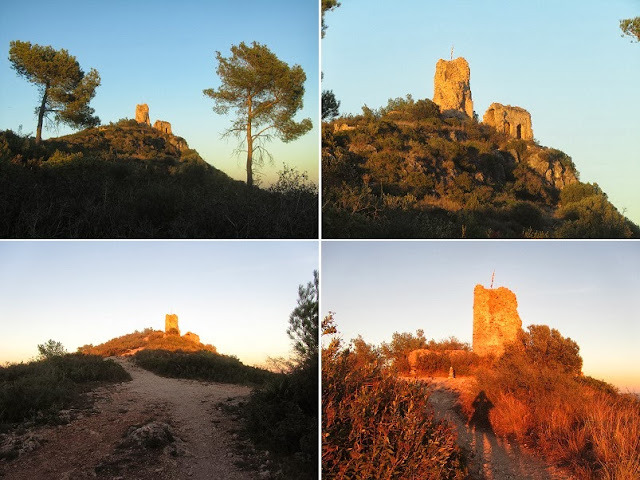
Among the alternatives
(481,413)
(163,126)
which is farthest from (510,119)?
(163,126)

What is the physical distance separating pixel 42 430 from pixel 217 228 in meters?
2.15

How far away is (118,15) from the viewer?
6645 mm

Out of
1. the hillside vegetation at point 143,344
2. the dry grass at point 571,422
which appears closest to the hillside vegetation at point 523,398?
the dry grass at point 571,422

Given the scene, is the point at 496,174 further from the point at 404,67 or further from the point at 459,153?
the point at 404,67

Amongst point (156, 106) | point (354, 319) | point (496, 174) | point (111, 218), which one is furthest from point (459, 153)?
point (111, 218)

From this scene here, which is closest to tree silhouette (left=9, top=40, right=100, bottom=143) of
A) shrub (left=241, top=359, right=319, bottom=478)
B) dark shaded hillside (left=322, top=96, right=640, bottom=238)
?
dark shaded hillside (left=322, top=96, right=640, bottom=238)

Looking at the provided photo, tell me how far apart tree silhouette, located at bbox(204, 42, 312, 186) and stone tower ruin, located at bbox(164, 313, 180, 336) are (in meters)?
1.62

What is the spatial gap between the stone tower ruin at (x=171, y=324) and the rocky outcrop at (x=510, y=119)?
12.3 feet

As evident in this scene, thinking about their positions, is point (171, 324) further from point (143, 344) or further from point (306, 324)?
point (306, 324)

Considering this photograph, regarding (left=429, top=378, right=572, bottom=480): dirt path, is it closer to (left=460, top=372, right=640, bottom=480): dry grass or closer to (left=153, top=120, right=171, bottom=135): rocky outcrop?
(left=460, top=372, right=640, bottom=480): dry grass

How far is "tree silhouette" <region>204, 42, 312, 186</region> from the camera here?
21.4ft

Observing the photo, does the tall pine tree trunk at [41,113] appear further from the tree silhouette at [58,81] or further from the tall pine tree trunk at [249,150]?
the tall pine tree trunk at [249,150]

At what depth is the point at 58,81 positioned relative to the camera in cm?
661

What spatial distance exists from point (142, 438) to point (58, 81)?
3.56 m
